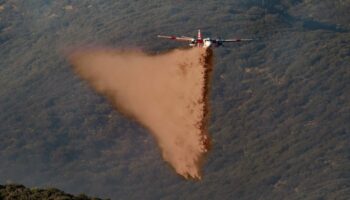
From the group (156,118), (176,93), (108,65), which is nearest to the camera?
(176,93)

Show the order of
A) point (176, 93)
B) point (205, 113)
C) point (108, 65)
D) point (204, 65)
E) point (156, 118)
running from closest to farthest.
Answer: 1. point (204, 65)
2. point (205, 113)
3. point (176, 93)
4. point (156, 118)
5. point (108, 65)

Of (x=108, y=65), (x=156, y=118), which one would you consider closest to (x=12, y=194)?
(x=156, y=118)

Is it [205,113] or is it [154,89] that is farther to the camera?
[154,89]

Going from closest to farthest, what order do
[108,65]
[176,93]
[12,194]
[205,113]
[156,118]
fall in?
[12,194]
[205,113]
[176,93]
[156,118]
[108,65]

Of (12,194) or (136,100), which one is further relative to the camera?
(136,100)

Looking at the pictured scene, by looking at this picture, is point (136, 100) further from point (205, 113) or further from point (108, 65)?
point (205, 113)

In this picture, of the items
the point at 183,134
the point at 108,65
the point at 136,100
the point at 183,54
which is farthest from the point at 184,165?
the point at 108,65

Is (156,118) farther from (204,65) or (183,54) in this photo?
(204,65)

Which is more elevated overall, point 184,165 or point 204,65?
point 204,65

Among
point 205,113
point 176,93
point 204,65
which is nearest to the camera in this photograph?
point 204,65
